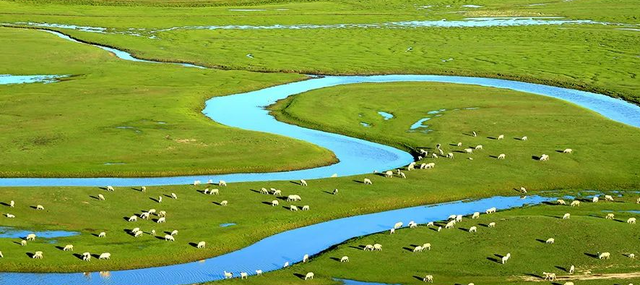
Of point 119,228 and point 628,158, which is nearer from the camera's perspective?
point 119,228

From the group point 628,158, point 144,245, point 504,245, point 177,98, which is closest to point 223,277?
point 144,245

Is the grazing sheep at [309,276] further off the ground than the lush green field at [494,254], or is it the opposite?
the grazing sheep at [309,276]

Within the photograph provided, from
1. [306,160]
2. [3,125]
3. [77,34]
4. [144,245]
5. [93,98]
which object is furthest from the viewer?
[77,34]

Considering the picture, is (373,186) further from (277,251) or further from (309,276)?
(309,276)

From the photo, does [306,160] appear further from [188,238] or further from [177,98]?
[177,98]

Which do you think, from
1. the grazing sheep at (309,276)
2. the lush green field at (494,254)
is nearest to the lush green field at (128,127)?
the lush green field at (494,254)

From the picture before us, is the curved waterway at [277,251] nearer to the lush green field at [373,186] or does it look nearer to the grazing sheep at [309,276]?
the lush green field at [373,186]

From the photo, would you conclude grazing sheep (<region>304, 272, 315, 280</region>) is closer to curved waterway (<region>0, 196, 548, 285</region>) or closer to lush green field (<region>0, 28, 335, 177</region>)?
curved waterway (<region>0, 196, 548, 285</region>)

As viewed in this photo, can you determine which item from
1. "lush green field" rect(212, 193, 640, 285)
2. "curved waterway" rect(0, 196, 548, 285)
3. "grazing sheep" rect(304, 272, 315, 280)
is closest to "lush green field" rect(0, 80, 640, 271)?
"curved waterway" rect(0, 196, 548, 285)
